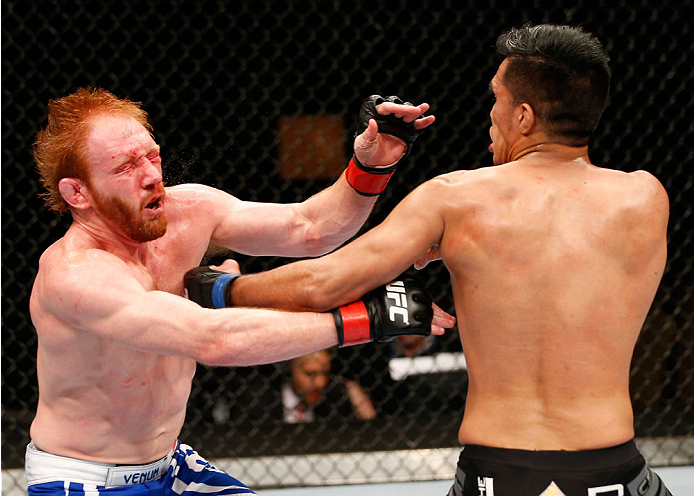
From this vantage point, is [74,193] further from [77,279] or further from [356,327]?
[356,327]

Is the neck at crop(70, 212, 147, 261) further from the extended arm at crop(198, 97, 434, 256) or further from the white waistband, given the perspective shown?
the white waistband

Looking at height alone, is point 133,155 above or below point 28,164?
above

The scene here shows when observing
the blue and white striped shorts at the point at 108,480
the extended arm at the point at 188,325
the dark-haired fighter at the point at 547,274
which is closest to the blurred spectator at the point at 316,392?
the blue and white striped shorts at the point at 108,480

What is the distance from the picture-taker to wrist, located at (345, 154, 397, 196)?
178cm

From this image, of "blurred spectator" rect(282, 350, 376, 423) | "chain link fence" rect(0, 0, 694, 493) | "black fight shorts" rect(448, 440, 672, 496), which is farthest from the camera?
"blurred spectator" rect(282, 350, 376, 423)

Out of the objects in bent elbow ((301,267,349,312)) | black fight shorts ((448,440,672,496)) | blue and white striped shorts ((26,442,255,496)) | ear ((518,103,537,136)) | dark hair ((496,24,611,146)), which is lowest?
blue and white striped shorts ((26,442,255,496))

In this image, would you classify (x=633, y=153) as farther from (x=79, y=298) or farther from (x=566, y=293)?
(x=79, y=298)

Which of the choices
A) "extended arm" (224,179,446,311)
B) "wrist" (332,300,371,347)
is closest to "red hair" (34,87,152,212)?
"extended arm" (224,179,446,311)

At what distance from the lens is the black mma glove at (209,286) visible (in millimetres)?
1494

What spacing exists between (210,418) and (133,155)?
237 centimetres

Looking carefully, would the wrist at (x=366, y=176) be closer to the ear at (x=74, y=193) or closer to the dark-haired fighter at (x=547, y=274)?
the dark-haired fighter at (x=547, y=274)

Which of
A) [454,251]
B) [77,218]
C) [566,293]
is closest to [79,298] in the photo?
[77,218]

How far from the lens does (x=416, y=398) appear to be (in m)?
3.53

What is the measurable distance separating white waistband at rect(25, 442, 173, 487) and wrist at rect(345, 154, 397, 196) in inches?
30.4
